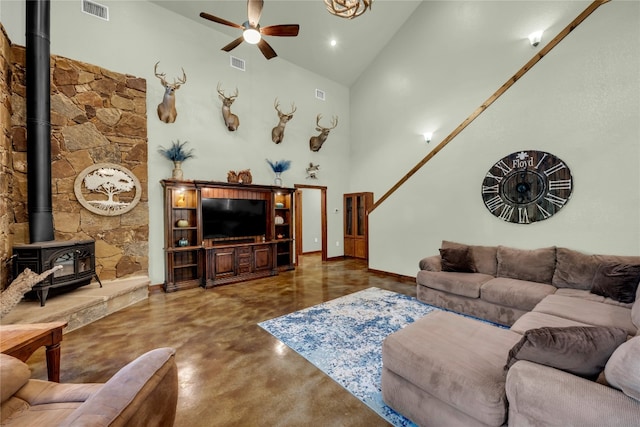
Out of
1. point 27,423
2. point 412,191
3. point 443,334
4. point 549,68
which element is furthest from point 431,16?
point 27,423

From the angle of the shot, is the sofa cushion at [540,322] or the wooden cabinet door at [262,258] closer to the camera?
the sofa cushion at [540,322]

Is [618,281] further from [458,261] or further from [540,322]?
[458,261]

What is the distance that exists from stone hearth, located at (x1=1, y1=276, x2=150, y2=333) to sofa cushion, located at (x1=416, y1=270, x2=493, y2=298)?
4244 mm

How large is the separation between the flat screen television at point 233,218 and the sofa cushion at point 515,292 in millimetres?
4127

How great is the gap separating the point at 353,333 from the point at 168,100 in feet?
15.5

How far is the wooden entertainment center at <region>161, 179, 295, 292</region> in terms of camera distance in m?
4.50

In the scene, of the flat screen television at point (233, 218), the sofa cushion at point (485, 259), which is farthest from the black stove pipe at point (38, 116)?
the sofa cushion at point (485, 259)

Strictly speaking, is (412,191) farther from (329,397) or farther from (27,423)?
(27,423)

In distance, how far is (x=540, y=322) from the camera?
2176 mm

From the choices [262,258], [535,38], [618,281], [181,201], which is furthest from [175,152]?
[535,38]

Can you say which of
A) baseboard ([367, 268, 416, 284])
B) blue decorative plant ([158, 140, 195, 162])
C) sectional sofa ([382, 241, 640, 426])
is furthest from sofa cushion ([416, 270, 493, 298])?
blue decorative plant ([158, 140, 195, 162])

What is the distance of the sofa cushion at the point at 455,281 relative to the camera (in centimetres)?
336

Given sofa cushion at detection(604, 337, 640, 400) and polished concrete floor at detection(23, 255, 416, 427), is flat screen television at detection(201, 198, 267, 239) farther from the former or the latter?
sofa cushion at detection(604, 337, 640, 400)

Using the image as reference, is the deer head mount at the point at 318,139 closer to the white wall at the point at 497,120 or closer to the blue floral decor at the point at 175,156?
the white wall at the point at 497,120
